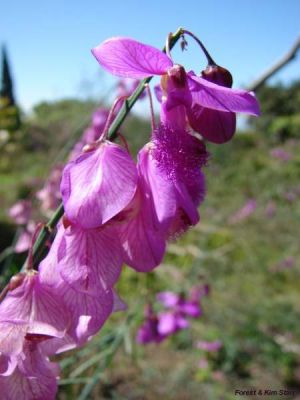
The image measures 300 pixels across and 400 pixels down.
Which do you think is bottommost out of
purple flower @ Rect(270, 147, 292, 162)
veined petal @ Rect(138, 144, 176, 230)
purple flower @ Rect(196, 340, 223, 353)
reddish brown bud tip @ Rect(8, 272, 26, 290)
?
purple flower @ Rect(270, 147, 292, 162)

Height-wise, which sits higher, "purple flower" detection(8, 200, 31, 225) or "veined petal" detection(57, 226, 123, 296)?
"veined petal" detection(57, 226, 123, 296)

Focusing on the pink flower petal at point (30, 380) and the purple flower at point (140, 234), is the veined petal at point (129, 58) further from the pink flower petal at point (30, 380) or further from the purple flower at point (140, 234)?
the pink flower petal at point (30, 380)

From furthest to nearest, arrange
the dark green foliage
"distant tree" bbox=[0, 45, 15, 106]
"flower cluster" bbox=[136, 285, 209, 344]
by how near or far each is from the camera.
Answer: "distant tree" bbox=[0, 45, 15, 106] < the dark green foliage < "flower cluster" bbox=[136, 285, 209, 344]

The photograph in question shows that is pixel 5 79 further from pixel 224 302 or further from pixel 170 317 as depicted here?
pixel 170 317

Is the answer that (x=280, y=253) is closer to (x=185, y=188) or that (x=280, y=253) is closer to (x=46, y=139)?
(x=185, y=188)

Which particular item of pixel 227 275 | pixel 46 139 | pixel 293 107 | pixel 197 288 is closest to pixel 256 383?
pixel 197 288

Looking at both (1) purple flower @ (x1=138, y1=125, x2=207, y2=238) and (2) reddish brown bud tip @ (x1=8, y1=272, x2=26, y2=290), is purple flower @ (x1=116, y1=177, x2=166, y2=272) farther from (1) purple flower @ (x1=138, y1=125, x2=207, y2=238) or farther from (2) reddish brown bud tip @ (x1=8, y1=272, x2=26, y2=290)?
(2) reddish brown bud tip @ (x1=8, y1=272, x2=26, y2=290)

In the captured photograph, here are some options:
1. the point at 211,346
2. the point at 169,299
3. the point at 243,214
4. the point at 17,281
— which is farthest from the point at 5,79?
the point at 17,281

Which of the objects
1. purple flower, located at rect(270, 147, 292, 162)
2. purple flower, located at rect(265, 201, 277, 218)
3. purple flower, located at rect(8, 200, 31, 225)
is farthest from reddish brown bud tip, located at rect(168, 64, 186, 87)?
purple flower, located at rect(270, 147, 292, 162)
